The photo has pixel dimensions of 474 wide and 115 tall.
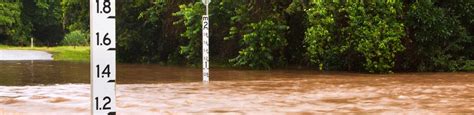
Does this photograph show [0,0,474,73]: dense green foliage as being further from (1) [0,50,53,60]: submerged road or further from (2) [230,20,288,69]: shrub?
(1) [0,50,53,60]: submerged road

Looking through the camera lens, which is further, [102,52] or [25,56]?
[25,56]

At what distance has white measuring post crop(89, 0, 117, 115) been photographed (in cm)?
513

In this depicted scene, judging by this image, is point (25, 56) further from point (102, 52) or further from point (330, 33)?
point (102, 52)

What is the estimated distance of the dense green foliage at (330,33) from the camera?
22.6 metres

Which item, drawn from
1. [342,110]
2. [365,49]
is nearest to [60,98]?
[342,110]

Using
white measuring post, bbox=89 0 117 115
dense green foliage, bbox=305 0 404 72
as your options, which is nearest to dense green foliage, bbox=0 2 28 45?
dense green foliage, bbox=305 0 404 72

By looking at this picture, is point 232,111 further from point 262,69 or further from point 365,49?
point 262,69

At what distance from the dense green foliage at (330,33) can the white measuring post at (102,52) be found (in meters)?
17.9

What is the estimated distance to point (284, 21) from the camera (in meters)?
25.8

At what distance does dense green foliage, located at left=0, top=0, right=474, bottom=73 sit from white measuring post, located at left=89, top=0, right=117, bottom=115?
17.9 meters

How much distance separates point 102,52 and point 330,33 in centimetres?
1885

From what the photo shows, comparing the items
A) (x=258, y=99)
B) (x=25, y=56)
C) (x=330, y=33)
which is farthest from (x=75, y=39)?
(x=258, y=99)

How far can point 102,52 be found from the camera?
520 centimetres

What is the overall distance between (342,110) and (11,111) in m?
5.09
